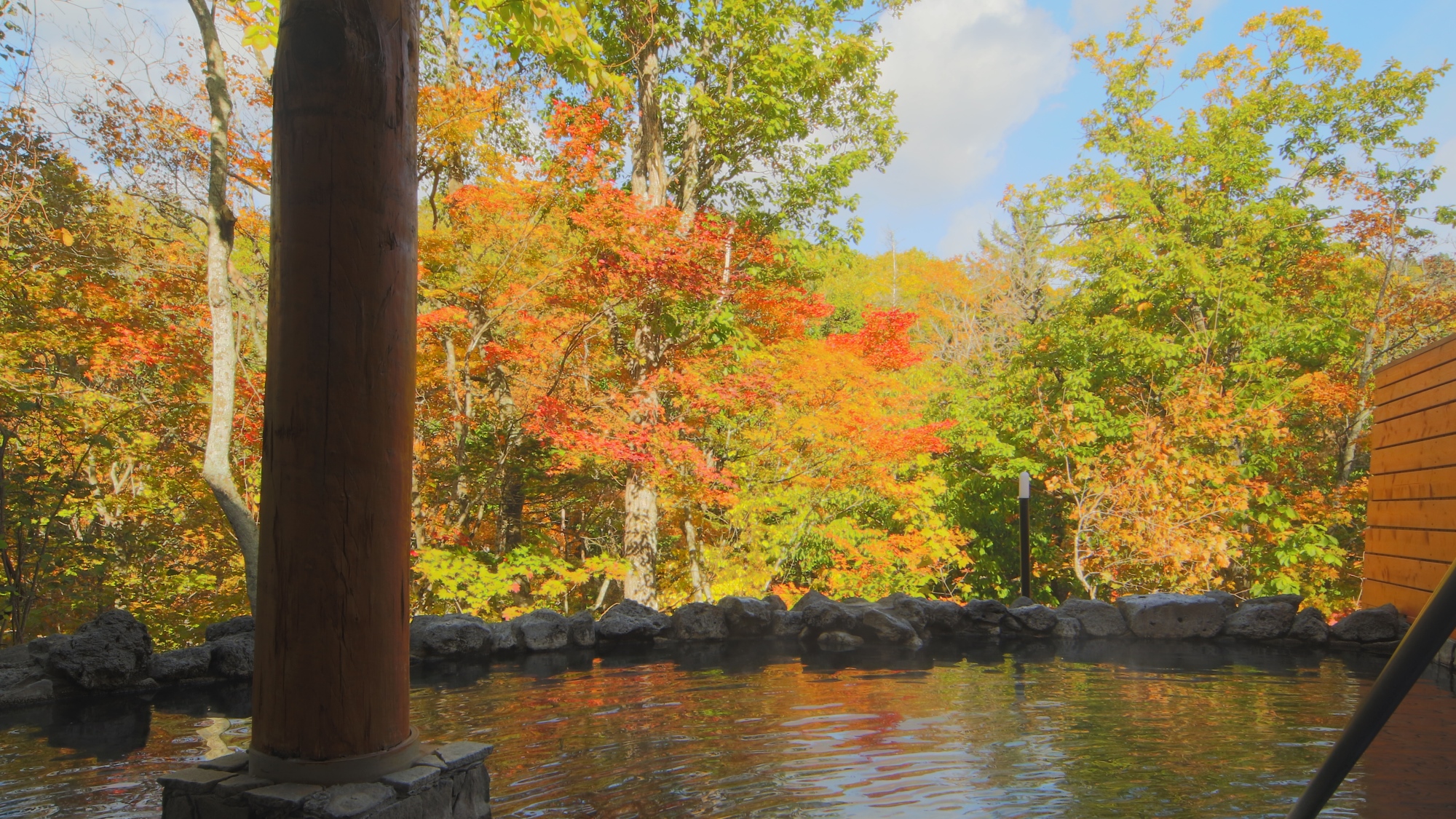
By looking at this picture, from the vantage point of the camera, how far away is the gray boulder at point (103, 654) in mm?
4844

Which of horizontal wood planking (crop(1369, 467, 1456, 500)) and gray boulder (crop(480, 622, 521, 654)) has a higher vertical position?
horizontal wood planking (crop(1369, 467, 1456, 500))

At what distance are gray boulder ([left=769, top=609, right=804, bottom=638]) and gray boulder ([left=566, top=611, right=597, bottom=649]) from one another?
4.82 feet

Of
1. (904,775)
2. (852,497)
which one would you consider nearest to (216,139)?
(904,775)

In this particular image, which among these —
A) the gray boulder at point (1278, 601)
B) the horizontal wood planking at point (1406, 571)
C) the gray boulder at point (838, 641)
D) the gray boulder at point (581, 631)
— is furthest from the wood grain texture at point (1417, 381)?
the gray boulder at point (581, 631)

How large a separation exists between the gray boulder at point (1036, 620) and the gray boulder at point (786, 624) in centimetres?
184

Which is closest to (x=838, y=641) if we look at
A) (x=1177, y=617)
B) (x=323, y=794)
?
(x=1177, y=617)

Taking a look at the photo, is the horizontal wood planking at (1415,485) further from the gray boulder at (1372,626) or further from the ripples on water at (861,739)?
the ripples on water at (861,739)

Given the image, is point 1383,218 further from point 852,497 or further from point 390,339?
point 390,339

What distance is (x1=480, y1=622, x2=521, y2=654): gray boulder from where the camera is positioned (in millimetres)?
6340

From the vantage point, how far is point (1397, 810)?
261 cm

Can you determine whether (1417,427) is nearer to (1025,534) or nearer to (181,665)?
(1025,534)

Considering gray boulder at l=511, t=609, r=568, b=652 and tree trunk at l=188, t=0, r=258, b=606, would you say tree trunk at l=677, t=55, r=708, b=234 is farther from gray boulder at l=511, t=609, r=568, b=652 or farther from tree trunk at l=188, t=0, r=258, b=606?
gray boulder at l=511, t=609, r=568, b=652

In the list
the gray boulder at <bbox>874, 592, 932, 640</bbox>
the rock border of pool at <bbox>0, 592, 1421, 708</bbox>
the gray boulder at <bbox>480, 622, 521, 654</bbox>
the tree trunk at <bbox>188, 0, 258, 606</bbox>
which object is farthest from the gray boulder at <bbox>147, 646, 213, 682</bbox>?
the gray boulder at <bbox>874, 592, 932, 640</bbox>

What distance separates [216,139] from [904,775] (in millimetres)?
7421
